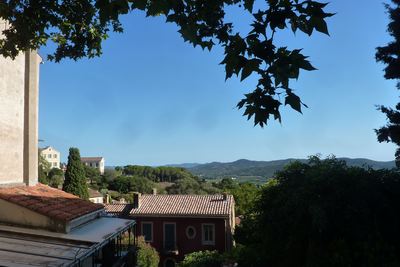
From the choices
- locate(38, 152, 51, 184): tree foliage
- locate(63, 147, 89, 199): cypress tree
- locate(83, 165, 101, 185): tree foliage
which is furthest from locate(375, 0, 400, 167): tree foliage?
locate(83, 165, 101, 185): tree foliage

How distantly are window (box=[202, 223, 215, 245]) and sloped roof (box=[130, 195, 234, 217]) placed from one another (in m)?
0.99

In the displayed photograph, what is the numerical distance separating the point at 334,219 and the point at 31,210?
732 centimetres

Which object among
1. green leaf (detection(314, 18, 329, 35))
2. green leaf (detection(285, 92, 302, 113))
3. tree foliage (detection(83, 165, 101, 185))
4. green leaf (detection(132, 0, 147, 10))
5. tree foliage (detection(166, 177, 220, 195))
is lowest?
tree foliage (detection(166, 177, 220, 195))

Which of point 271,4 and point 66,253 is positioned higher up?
point 271,4

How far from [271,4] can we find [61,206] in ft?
30.5

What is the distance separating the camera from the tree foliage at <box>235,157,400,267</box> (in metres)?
9.74

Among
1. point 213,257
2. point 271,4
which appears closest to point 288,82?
point 271,4

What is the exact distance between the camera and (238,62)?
9.87 ft

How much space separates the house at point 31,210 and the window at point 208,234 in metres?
19.6

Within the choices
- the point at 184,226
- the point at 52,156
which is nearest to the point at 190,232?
the point at 184,226

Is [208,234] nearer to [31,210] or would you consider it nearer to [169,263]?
[169,263]

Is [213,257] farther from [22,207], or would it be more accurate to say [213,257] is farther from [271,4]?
[271,4]

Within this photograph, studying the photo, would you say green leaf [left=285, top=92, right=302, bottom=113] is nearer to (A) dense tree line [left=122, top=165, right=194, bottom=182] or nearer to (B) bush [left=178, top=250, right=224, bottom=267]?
(B) bush [left=178, top=250, right=224, bottom=267]

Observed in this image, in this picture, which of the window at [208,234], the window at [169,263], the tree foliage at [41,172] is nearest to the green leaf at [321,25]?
the window at [208,234]
